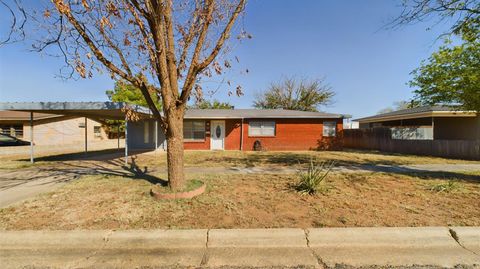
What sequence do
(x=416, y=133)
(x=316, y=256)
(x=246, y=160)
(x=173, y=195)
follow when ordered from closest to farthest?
1. (x=316, y=256)
2. (x=173, y=195)
3. (x=246, y=160)
4. (x=416, y=133)

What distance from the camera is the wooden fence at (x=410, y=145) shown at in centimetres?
1262

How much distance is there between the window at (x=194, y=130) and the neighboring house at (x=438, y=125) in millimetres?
13236

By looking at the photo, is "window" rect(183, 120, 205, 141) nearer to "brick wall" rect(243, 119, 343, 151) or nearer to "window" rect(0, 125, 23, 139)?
"brick wall" rect(243, 119, 343, 151)

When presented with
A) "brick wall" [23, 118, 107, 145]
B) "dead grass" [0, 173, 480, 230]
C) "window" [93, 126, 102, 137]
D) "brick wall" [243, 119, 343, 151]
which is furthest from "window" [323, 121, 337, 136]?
"window" [93, 126, 102, 137]

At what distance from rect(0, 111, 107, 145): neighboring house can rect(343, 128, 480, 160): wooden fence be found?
25.9 metres

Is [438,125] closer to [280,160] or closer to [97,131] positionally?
[280,160]

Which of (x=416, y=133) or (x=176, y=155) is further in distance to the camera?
(x=416, y=133)

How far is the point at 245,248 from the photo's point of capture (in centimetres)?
329

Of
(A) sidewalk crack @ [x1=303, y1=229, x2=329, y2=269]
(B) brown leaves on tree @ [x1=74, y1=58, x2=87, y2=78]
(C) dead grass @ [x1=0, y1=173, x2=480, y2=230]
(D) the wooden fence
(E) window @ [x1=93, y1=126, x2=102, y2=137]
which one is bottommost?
(A) sidewalk crack @ [x1=303, y1=229, x2=329, y2=269]

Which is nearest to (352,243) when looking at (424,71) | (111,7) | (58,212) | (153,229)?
(153,229)

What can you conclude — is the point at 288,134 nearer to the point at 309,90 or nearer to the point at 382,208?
the point at 382,208

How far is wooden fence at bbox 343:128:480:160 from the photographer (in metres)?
12.6

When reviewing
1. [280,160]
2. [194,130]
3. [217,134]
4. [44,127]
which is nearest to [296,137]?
[217,134]

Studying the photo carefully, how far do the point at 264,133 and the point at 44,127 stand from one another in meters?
21.1
